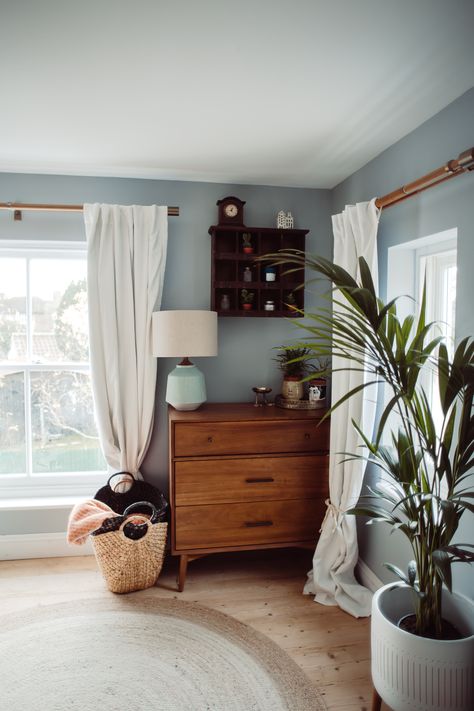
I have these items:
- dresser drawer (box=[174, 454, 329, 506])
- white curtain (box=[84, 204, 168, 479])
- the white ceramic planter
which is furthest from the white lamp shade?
the white ceramic planter

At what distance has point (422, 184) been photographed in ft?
6.69

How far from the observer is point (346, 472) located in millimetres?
2645

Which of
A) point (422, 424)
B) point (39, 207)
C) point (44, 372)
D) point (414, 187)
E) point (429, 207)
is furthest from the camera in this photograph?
point (44, 372)

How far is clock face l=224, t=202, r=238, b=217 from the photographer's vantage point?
10.3 ft

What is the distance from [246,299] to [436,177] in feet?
4.69

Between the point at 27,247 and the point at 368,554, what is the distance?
9.23 ft

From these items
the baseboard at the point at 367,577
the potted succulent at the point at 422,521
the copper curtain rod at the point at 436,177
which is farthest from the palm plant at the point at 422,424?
the baseboard at the point at 367,577

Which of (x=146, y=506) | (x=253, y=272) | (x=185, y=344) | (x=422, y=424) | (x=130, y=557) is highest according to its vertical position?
(x=253, y=272)

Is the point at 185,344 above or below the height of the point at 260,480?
above

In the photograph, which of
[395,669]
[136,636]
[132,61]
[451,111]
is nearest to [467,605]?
[395,669]

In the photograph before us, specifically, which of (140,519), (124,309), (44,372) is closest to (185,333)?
(124,309)

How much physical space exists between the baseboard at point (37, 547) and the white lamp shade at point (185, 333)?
57.3 inches

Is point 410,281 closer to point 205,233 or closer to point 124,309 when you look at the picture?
point 205,233

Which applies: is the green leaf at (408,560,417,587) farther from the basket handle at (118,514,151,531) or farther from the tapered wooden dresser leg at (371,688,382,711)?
the basket handle at (118,514,151,531)
